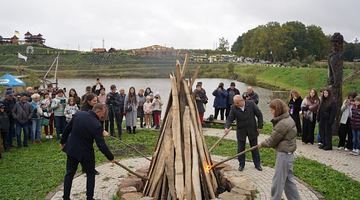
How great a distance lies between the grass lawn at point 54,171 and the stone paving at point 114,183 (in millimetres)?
321

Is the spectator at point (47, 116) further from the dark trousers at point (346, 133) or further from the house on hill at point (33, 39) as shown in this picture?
the house on hill at point (33, 39)

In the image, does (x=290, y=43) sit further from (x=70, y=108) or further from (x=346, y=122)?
(x=70, y=108)

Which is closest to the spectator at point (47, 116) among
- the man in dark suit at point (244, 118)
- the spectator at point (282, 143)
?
the man in dark suit at point (244, 118)

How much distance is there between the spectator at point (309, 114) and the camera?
11516 millimetres

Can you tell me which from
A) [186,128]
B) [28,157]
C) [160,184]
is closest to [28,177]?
[28,157]

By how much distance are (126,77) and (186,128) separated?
4849 cm

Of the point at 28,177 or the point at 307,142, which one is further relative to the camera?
the point at 307,142

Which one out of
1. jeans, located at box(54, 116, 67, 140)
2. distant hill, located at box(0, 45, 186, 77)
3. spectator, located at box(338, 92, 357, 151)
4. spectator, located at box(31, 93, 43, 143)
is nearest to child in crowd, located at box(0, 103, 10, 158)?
spectator, located at box(31, 93, 43, 143)

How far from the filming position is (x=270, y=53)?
223ft

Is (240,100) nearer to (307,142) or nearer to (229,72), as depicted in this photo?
(307,142)

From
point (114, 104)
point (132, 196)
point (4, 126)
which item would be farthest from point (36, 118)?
point (132, 196)

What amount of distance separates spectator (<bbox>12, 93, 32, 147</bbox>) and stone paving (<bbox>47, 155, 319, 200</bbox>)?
333 cm

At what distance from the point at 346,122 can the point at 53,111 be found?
28.8ft

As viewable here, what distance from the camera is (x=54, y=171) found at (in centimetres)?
875
